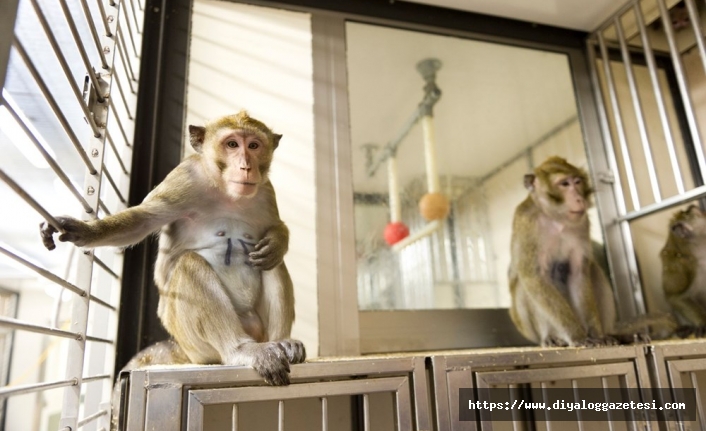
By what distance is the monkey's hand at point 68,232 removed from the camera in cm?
125

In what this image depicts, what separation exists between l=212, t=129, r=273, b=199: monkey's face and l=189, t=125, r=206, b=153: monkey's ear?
0.32 feet

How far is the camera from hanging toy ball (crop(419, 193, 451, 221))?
280 centimetres

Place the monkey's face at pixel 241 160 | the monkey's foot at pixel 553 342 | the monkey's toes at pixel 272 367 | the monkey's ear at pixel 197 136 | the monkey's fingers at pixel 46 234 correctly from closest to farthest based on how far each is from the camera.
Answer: the monkey's fingers at pixel 46 234
the monkey's toes at pixel 272 367
the monkey's face at pixel 241 160
the monkey's ear at pixel 197 136
the monkey's foot at pixel 553 342

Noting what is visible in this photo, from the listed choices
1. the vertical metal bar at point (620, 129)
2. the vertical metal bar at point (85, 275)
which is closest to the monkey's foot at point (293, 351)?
the vertical metal bar at point (85, 275)

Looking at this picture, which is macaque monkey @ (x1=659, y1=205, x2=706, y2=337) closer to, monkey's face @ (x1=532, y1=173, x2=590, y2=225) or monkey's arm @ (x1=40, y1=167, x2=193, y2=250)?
monkey's face @ (x1=532, y1=173, x2=590, y2=225)

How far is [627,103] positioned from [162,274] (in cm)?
279

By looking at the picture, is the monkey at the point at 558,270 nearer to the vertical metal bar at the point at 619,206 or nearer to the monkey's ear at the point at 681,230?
the vertical metal bar at the point at 619,206

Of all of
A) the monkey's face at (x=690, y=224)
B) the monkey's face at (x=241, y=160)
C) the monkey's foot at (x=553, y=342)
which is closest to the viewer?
the monkey's face at (x=241, y=160)

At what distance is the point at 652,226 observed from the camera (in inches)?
115

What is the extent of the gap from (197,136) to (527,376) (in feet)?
4.53

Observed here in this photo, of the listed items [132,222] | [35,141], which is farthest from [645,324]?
[35,141]

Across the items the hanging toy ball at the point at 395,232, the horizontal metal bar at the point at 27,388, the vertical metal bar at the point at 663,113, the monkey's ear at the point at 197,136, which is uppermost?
the vertical metal bar at the point at 663,113

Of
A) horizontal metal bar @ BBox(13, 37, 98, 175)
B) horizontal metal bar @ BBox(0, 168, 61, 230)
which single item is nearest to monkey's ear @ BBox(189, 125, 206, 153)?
horizontal metal bar @ BBox(13, 37, 98, 175)

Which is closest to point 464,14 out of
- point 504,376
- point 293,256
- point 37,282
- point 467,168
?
point 467,168
